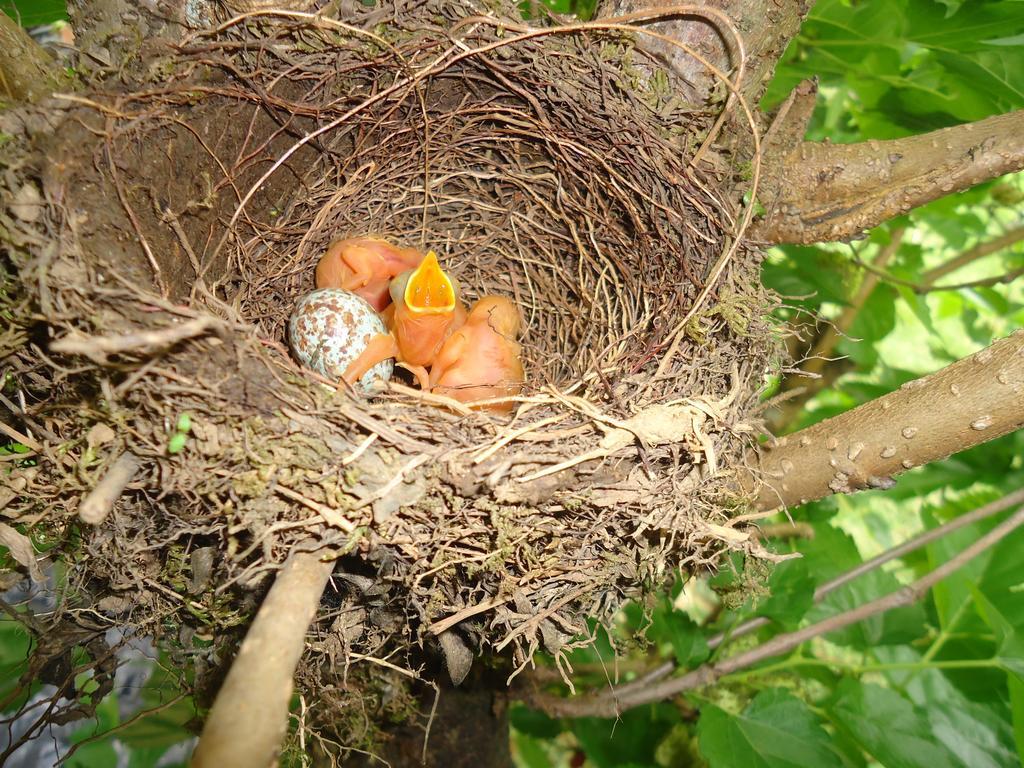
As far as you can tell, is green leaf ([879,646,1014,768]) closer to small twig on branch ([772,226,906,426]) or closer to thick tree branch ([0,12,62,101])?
small twig on branch ([772,226,906,426])

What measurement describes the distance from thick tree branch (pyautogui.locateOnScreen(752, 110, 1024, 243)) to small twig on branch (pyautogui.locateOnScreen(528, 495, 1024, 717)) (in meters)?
0.72

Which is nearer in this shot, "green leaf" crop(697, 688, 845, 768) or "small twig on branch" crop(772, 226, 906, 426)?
"green leaf" crop(697, 688, 845, 768)

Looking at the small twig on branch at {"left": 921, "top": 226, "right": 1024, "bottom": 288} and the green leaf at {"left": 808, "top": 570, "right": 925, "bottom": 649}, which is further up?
the small twig on branch at {"left": 921, "top": 226, "right": 1024, "bottom": 288}

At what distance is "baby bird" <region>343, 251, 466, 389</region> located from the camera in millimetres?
1534

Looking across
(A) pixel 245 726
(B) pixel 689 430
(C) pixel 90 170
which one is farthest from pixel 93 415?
(B) pixel 689 430

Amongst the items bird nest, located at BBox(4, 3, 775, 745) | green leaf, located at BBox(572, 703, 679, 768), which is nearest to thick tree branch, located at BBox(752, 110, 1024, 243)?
bird nest, located at BBox(4, 3, 775, 745)

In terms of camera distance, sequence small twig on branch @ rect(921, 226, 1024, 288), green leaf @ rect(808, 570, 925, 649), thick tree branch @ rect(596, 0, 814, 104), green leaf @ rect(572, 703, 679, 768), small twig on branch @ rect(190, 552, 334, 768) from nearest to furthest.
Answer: small twig on branch @ rect(190, 552, 334, 768) < thick tree branch @ rect(596, 0, 814, 104) < green leaf @ rect(808, 570, 925, 649) < green leaf @ rect(572, 703, 679, 768) < small twig on branch @ rect(921, 226, 1024, 288)

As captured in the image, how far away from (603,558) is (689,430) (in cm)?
26

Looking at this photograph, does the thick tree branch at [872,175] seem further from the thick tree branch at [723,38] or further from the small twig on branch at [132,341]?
the small twig on branch at [132,341]

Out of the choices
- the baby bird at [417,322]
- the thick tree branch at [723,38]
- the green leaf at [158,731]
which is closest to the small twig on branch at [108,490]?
the baby bird at [417,322]

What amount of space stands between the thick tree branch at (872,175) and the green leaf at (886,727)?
1084mm

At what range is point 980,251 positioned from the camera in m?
2.40

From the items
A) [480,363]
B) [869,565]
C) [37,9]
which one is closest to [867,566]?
[869,565]

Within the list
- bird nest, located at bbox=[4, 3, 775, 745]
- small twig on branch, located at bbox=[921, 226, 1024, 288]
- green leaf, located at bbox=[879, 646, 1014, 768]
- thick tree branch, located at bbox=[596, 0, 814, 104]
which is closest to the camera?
bird nest, located at bbox=[4, 3, 775, 745]
